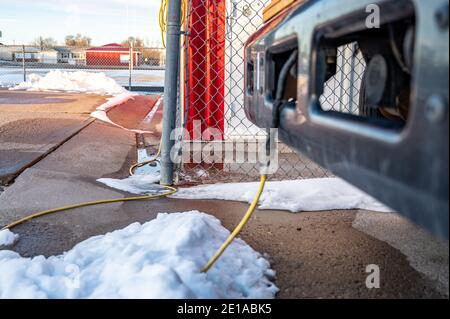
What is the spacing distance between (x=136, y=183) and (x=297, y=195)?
120 centimetres

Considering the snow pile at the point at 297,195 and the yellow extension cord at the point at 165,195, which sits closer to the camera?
the yellow extension cord at the point at 165,195

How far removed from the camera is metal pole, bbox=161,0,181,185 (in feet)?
9.84

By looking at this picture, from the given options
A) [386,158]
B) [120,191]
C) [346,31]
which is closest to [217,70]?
[120,191]

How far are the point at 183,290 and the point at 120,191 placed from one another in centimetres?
171

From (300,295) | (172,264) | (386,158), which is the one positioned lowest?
(300,295)

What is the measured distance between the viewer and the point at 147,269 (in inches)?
60.5

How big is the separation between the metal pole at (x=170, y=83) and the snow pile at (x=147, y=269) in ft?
3.91

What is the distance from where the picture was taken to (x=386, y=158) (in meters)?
0.87

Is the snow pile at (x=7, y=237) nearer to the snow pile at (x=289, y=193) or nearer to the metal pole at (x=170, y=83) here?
the snow pile at (x=289, y=193)

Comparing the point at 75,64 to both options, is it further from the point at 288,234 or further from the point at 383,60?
the point at 383,60

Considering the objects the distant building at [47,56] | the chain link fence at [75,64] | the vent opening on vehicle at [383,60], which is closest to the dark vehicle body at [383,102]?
the vent opening on vehicle at [383,60]

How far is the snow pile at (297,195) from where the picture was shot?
8.83ft
